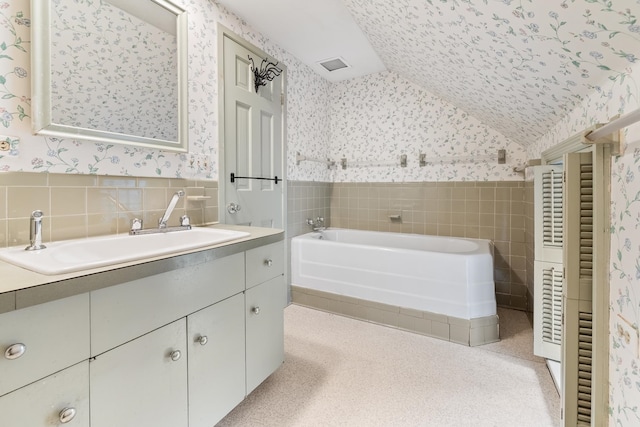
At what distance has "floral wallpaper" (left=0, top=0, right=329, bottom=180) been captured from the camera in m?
1.15

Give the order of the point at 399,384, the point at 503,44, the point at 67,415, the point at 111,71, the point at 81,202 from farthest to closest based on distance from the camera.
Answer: the point at 399,384 → the point at 111,71 → the point at 81,202 → the point at 503,44 → the point at 67,415

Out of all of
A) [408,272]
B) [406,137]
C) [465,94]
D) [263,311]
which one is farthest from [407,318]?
[406,137]

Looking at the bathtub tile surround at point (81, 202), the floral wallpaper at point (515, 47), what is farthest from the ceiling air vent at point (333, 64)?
the bathtub tile surround at point (81, 202)

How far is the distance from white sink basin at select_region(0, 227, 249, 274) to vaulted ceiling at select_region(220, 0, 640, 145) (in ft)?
4.58

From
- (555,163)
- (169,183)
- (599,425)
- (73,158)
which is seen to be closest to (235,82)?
(169,183)

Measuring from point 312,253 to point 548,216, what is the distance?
1.84 metres

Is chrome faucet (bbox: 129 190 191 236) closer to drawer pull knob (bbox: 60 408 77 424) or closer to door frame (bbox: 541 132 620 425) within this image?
drawer pull knob (bbox: 60 408 77 424)

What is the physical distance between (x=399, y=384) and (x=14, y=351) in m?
1.71

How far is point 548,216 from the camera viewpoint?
1.85 metres

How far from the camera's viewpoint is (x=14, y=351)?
71 cm

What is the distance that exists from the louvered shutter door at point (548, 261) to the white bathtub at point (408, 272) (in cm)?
38

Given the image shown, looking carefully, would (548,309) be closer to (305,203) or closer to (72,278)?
(305,203)

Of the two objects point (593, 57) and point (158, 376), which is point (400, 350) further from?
point (593, 57)

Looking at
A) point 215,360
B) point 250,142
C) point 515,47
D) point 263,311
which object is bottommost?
point 215,360
